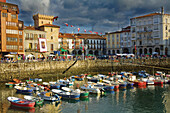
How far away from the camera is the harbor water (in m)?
31.4

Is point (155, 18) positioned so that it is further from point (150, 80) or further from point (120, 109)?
point (120, 109)

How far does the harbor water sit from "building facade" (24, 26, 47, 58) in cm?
3601

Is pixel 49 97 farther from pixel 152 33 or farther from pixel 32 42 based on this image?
pixel 152 33

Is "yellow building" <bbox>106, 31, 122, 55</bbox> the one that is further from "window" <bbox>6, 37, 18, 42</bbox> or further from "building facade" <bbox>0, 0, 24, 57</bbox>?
"window" <bbox>6, 37, 18, 42</bbox>

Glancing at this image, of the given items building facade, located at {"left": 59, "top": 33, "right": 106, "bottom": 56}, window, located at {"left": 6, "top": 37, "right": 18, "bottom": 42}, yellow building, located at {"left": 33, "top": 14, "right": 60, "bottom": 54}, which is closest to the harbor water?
window, located at {"left": 6, "top": 37, "right": 18, "bottom": 42}

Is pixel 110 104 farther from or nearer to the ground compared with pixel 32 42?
nearer to the ground

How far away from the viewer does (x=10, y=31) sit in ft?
227

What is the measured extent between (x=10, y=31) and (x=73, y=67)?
2591 cm

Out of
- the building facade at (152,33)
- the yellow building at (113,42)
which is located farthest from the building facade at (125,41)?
the building facade at (152,33)

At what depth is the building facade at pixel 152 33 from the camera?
95438 millimetres

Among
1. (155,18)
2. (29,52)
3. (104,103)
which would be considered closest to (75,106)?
(104,103)

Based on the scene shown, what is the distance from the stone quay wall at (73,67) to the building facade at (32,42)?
50.8ft

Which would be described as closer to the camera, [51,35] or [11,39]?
[11,39]

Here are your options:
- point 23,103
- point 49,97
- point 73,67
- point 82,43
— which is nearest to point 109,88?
point 49,97
